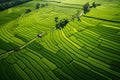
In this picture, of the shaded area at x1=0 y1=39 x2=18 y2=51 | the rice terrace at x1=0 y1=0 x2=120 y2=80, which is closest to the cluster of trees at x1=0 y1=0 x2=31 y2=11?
the rice terrace at x1=0 y1=0 x2=120 y2=80

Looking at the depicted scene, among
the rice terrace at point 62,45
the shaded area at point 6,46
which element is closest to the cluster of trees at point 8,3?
the rice terrace at point 62,45

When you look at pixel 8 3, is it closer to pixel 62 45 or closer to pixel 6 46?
pixel 6 46

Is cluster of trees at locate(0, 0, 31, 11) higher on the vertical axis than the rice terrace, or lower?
higher

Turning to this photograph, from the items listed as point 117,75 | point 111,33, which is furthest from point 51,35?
point 117,75

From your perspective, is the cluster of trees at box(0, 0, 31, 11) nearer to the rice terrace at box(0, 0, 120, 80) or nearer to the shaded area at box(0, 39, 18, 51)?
the rice terrace at box(0, 0, 120, 80)

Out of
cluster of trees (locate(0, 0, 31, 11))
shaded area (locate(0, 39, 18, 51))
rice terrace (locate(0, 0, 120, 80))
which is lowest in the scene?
shaded area (locate(0, 39, 18, 51))

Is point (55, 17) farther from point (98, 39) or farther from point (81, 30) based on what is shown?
point (98, 39)

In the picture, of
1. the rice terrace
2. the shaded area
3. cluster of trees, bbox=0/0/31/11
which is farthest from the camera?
cluster of trees, bbox=0/0/31/11

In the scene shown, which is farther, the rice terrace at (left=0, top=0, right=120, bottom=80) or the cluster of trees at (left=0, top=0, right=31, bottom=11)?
the cluster of trees at (left=0, top=0, right=31, bottom=11)

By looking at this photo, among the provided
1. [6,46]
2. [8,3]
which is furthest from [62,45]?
[8,3]
